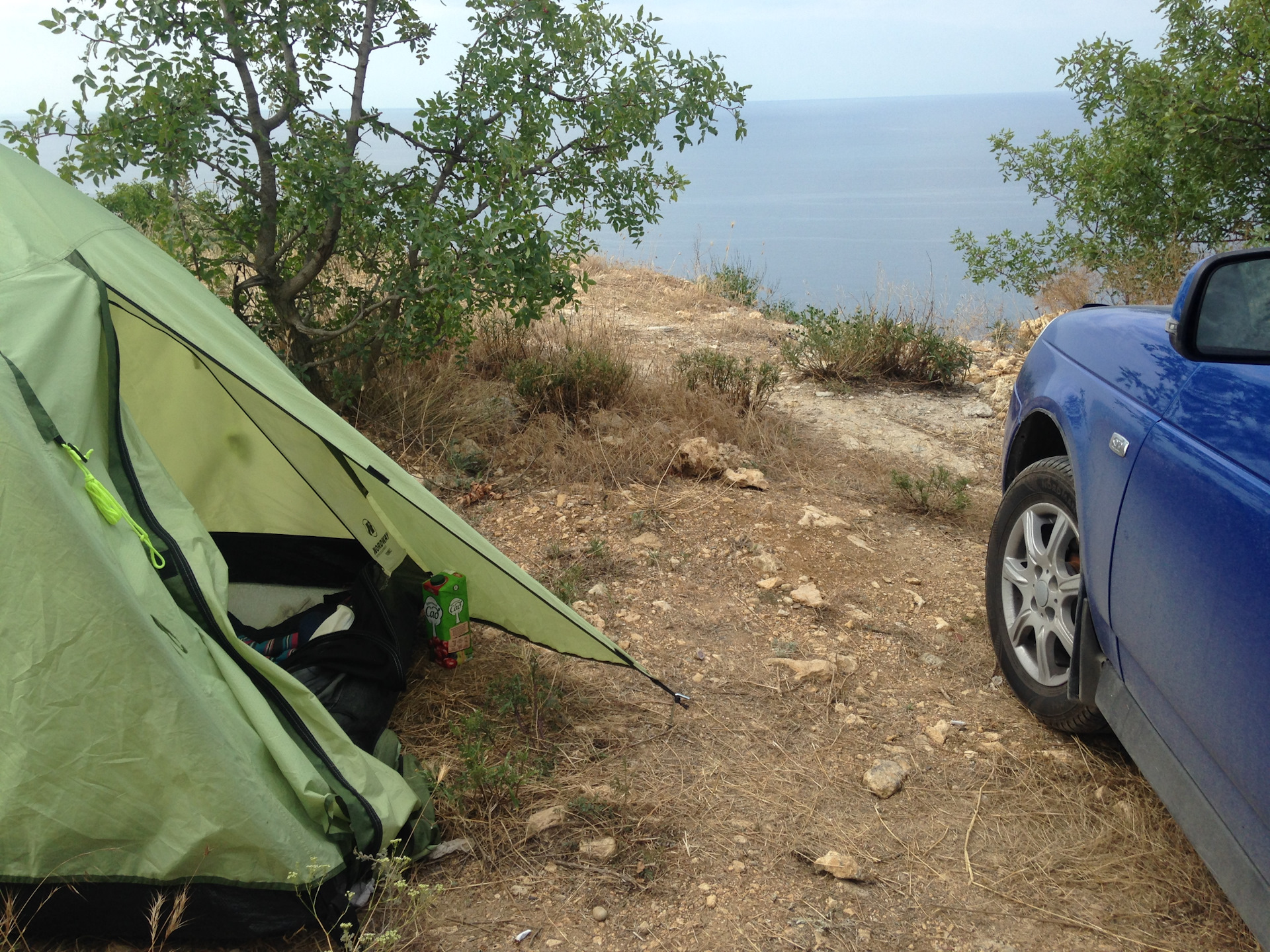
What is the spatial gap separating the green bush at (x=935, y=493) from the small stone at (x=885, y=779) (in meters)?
2.22

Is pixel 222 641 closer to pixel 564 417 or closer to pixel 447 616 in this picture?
pixel 447 616

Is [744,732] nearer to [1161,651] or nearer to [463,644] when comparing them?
[463,644]

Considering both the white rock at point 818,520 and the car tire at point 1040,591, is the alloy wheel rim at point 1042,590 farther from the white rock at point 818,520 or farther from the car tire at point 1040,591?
the white rock at point 818,520

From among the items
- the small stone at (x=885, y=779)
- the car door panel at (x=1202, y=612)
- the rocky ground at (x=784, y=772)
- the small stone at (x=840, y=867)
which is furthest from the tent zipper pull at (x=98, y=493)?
the car door panel at (x=1202, y=612)

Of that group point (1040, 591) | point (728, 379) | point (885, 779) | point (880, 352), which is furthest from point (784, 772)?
point (880, 352)

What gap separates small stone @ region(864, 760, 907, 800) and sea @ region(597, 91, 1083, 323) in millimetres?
3220

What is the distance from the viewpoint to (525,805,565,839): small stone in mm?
2524

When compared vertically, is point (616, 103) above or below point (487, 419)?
above

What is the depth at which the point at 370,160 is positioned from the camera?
187 inches

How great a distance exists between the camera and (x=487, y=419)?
17.9 ft

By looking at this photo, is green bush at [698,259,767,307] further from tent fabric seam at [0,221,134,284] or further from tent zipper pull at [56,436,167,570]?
tent zipper pull at [56,436,167,570]

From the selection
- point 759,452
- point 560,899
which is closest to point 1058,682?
point 560,899

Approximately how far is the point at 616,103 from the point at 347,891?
157 inches

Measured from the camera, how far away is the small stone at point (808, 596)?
3.90m
